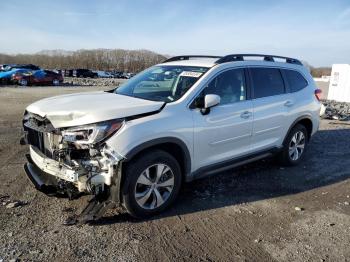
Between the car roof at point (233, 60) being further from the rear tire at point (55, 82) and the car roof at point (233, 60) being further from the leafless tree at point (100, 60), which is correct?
the leafless tree at point (100, 60)

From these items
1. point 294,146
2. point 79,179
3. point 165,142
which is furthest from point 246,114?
point 79,179

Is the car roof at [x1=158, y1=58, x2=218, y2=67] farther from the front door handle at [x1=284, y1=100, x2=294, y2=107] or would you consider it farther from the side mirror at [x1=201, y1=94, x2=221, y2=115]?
the front door handle at [x1=284, y1=100, x2=294, y2=107]

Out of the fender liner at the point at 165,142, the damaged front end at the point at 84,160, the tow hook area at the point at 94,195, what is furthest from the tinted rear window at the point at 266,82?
the tow hook area at the point at 94,195

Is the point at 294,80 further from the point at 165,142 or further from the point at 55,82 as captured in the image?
the point at 55,82

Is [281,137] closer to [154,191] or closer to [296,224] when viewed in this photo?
[296,224]

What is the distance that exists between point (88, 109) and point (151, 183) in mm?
1137

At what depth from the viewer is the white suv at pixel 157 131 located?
386 cm

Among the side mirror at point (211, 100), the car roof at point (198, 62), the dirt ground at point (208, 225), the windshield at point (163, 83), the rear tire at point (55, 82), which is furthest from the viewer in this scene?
the rear tire at point (55, 82)

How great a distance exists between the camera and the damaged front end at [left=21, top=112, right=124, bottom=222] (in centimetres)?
379

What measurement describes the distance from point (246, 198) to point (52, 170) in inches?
105

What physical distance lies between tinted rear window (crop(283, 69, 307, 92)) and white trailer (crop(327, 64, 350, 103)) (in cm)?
1615

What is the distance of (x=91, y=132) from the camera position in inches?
150

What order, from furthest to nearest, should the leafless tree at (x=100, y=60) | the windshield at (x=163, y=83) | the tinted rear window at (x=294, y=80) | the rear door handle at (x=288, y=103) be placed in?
the leafless tree at (x=100, y=60) → the tinted rear window at (x=294, y=80) → the rear door handle at (x=288, y=103) → the windshield at (x=163, y=83)

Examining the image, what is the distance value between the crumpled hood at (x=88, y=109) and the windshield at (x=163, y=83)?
1.14 feet
